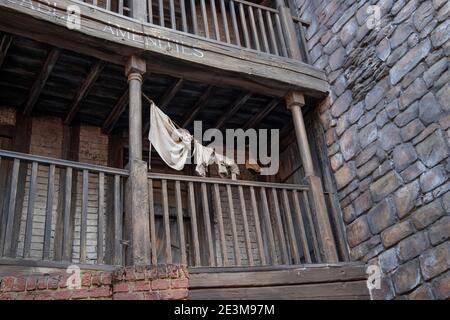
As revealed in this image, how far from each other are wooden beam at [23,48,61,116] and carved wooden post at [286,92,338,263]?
314 cm

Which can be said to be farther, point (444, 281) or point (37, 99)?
point (37, 99)

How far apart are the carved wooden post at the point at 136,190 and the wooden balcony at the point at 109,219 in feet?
0.35

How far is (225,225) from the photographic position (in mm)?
8156

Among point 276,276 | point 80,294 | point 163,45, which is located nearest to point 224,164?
point 163,45

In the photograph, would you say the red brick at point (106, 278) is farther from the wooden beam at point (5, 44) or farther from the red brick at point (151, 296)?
the wooden beam at point (5, 44)

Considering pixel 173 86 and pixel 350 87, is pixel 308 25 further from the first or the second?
pixel 173 86

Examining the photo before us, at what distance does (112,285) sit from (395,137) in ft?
12.3

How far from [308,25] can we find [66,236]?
516 centimetres

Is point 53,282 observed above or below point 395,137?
below

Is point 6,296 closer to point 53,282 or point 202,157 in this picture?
point 53,282

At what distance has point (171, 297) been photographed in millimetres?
3674
